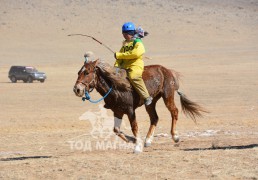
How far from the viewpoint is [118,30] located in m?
71.9

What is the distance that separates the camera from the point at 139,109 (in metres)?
23.8

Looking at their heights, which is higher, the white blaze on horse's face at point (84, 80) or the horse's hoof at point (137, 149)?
the white blaze on horse's face at point (84, 80)

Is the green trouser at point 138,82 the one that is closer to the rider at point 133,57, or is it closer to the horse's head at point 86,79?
the rider at point 133,57

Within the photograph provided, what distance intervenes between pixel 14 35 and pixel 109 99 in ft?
192

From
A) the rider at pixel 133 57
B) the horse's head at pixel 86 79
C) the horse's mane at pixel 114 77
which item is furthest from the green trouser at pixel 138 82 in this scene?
the horse's head at pixel 86 79

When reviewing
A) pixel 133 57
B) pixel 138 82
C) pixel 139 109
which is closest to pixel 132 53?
pixel 133 57

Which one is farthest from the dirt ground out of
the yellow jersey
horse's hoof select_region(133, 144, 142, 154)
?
the yellow jersey

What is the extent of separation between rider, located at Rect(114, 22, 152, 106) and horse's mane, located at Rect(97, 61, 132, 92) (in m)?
0.17

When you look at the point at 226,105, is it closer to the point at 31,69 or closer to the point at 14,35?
the point at 31,69

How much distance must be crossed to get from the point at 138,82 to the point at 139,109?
12617 millimetres

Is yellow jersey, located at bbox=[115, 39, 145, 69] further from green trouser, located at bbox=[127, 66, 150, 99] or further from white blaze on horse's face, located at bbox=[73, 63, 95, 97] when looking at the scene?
white blaze on horse's face, located at bbox=[73, 63, 95, 97]

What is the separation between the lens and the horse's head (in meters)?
10.6

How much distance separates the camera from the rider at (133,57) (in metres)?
11.1

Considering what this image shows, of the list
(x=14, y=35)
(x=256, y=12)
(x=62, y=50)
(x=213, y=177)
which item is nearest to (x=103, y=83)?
(x=213, y=177)
